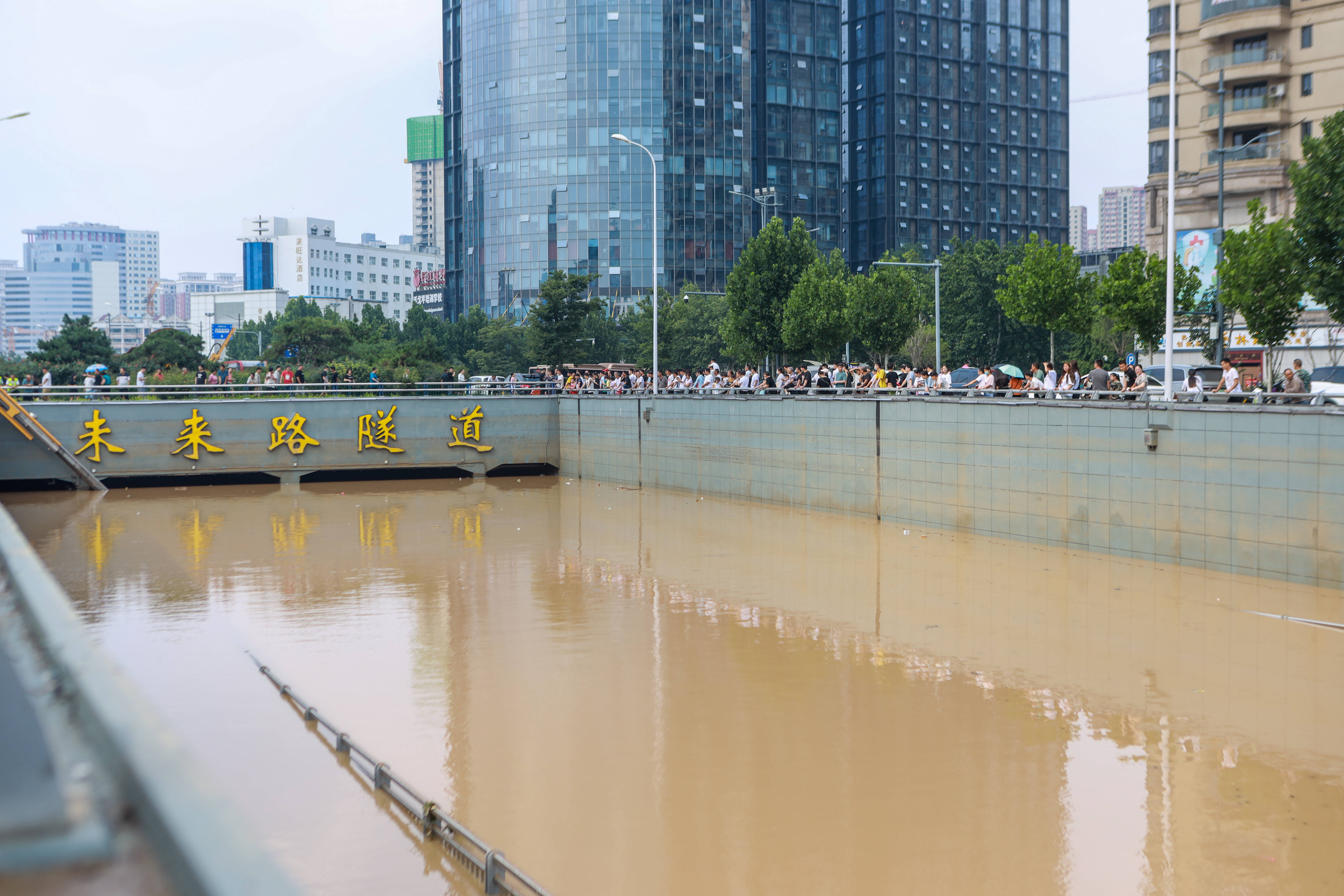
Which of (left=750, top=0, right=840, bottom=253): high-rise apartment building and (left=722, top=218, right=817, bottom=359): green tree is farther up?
(left=750, top=0, right=840, bottom=253): high-rise apartment building

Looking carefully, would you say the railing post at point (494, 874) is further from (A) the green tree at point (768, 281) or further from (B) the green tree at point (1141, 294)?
(A) the green tree at point (768, 281)

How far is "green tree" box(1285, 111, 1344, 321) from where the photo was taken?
19.2m

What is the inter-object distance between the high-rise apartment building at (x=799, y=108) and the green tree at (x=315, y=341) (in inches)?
1485

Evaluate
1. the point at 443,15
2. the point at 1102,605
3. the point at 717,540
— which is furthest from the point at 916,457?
the point at 443,15

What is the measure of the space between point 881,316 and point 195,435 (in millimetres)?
24574

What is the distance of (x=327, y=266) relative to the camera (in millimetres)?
164750

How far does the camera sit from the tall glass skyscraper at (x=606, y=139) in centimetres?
8331

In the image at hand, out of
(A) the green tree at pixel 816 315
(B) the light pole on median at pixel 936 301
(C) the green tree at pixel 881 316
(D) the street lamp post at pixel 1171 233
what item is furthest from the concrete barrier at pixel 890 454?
(C) the green tree at pixel 881 316

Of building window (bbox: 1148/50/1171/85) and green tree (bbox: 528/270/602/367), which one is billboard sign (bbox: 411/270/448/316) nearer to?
green tree (bbox: 528/270/602/367)

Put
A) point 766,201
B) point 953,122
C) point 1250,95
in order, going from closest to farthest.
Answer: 1. point 1250,95
2. point 766,201
3. point 953,122

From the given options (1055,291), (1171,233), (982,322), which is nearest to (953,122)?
(982,322)

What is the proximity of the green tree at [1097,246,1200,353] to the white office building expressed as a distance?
136193 mm

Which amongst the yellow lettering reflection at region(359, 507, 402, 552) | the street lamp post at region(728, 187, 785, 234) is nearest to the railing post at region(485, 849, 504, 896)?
the yellow lettering reflection at region(359, 507, 402, 552)

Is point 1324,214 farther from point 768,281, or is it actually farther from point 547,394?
point 547,394
